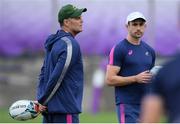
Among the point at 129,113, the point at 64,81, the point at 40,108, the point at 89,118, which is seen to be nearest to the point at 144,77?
the point at 129,113

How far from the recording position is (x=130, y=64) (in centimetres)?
833

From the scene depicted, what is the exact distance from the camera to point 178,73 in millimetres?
4680

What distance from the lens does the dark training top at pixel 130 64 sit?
27.2 ft

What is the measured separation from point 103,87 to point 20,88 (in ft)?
7.78

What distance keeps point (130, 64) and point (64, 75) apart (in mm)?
838

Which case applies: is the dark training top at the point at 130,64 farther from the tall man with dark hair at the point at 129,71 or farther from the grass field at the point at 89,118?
the grass field at the point at 89,118

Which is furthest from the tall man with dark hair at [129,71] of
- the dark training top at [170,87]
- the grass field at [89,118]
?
the grass field at [89,118]

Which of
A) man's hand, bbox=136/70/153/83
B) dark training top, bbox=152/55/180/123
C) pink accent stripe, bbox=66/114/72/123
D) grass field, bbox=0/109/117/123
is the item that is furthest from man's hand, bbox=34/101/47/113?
grass field, bbox=0/109/117/123

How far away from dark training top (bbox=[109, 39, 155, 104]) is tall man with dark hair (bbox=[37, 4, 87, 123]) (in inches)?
21.4

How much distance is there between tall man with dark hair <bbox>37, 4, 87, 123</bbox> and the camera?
309 inches

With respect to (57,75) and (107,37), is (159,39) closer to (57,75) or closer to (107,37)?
(107,37)

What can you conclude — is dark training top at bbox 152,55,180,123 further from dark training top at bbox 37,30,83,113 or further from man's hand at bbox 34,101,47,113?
man's hand at bbox 34,101,47,113

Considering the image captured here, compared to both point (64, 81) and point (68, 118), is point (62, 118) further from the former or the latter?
point (64, 81)

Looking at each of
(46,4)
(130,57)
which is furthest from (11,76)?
(130,57)
